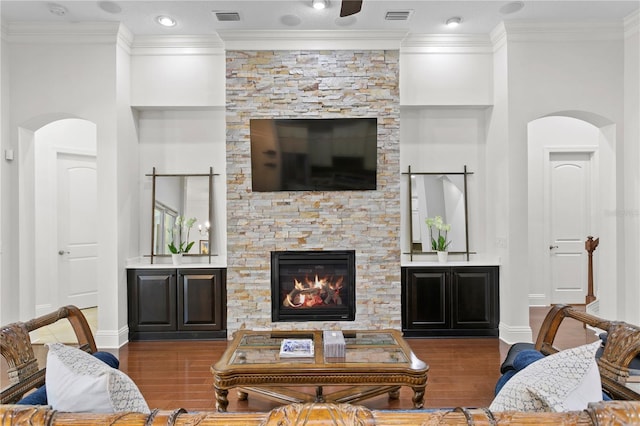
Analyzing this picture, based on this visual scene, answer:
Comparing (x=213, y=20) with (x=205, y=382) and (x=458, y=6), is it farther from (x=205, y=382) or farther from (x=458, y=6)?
(x=205, y=382)

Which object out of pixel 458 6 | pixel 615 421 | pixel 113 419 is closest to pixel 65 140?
pixel 458 6

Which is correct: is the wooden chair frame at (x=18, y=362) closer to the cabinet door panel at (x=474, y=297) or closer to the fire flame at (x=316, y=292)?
the fire flame at (x=316, y=292)

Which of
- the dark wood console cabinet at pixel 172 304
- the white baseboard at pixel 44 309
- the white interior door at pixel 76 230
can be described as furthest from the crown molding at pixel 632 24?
the white baseboard at pixel 44 309

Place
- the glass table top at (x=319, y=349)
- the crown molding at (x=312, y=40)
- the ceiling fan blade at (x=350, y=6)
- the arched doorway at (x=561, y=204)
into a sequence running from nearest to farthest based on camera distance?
the ceiling fan blade at (x=350, y=6) < the glass table top at (x=319, y=349) < the crown molding at (x=312, y=40) < the arched doorway at (x=561, y=204)

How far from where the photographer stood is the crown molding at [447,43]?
504cm

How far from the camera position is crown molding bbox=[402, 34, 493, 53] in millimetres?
5035

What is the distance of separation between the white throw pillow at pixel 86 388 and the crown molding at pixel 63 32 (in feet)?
13.4

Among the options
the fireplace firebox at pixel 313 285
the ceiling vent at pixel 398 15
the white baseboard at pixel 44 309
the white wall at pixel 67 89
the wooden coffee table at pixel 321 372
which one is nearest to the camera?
the wooden coffee table at pixel 321 372

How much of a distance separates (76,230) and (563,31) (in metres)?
6.66

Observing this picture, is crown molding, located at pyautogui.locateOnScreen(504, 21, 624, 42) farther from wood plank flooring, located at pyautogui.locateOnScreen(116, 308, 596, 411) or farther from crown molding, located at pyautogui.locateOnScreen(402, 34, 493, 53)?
wood plank flooring, located at pyautogui.locateOnScreen(116, 308, 596, 411)

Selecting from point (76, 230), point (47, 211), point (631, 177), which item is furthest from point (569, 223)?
point (47, 211)

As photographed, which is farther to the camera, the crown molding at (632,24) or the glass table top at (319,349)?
the crown molding at (632,24)

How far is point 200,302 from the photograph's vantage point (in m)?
4.88

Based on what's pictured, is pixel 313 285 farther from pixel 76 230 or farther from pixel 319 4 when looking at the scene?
pixel 76 230
